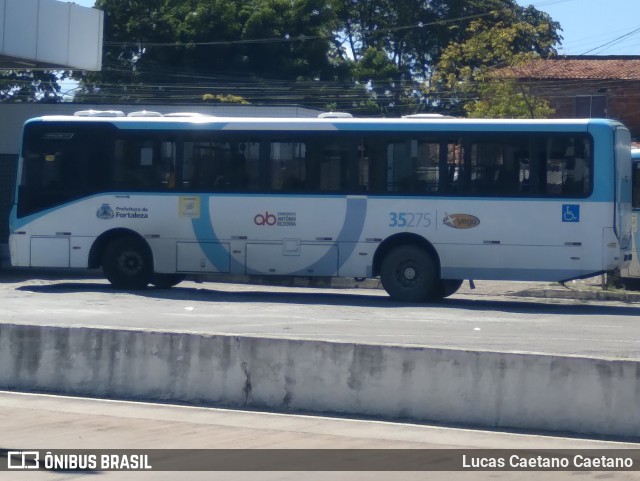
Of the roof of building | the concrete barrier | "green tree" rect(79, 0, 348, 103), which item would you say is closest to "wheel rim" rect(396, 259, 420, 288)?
the concrete barrier

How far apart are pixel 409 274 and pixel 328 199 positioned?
2054 millimetres

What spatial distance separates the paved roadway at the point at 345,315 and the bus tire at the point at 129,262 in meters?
0.34

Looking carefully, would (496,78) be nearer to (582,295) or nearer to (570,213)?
(582,295)

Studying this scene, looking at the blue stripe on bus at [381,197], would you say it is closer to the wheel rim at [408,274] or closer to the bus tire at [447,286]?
the wheel rim at [408,274]

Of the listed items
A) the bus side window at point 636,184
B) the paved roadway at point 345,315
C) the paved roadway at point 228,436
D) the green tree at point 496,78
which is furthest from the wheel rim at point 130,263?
the green tree at point 496,78

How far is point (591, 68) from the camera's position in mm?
53469

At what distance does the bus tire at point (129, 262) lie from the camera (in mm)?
20891

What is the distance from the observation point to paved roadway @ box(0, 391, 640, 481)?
7.81 m

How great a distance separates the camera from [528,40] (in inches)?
1774

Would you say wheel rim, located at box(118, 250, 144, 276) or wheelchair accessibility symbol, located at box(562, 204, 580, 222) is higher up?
wheelchair accessibility symbol, located at box(562, 204, 580, 222)

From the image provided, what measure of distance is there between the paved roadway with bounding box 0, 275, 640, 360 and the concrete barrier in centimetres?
121

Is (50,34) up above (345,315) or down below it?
above

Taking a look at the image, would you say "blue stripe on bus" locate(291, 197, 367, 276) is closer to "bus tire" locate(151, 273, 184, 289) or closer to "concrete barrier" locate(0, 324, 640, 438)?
"bus tire" locate(151, 273, 184, 289)

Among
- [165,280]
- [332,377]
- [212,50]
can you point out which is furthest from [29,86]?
[332,377]
